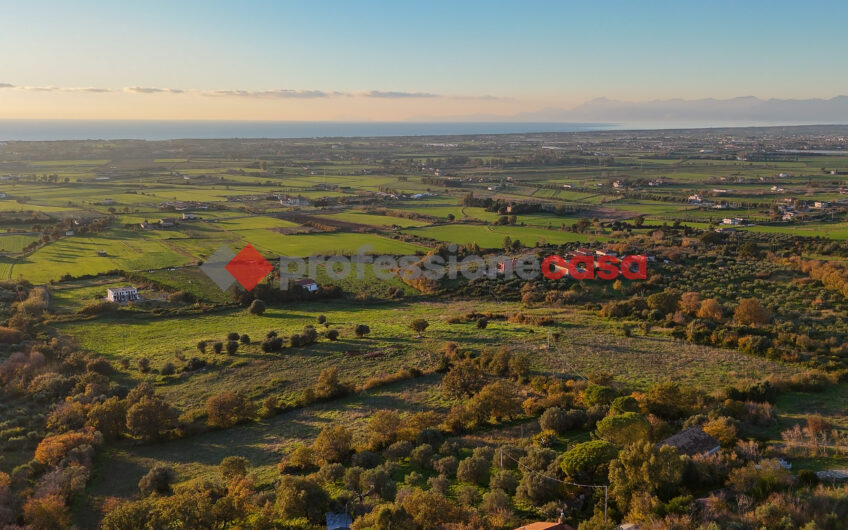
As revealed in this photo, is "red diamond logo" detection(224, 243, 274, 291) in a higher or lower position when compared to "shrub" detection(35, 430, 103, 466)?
higher

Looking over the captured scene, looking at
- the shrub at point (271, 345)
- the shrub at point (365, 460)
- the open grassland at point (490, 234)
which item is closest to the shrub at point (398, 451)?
the shrub at point (365, 460)

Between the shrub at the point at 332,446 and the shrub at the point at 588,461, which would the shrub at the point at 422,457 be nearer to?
the shrub at the point at 332,446

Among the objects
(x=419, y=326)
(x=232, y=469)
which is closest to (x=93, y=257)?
(x=419, y=326)

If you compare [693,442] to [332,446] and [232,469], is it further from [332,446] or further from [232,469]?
[232,469]

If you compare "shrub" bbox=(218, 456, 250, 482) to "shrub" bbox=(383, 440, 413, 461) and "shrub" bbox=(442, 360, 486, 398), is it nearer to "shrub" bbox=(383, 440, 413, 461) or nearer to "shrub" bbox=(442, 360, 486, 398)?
"shrub" bbox=(383, 440, 413, 461)

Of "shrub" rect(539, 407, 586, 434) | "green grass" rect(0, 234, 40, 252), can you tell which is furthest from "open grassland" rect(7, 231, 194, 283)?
"shrub" rect(539, 407, 586, 434)

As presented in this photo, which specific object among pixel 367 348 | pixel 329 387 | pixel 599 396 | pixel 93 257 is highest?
pixel 93 257
